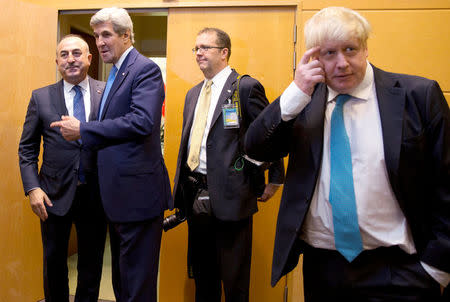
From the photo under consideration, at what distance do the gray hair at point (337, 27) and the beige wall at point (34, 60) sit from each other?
1465 millimetres

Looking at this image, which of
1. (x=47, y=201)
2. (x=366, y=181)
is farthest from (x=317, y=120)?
(x=47, y=201)

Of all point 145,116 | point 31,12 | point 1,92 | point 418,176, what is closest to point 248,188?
point 145,116

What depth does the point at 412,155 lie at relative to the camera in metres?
0.98

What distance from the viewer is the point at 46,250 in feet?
6.75

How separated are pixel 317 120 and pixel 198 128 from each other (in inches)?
40.8

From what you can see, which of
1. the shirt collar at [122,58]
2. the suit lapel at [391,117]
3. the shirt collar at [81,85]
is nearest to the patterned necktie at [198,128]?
the shirt collar at [122,58]

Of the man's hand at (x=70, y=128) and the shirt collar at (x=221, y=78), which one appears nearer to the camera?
the man's hand at (x=70, y=128)

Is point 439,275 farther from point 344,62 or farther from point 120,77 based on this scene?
point 120,77

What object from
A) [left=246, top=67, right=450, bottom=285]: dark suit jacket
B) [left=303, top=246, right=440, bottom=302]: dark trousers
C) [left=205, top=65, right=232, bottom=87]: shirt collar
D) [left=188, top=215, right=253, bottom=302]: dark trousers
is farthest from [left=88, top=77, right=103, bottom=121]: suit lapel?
[left=303, top=246, right=440, bottom=302]: dark trousers

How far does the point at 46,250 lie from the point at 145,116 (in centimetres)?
110

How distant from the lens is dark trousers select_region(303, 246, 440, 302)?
0.99 meters

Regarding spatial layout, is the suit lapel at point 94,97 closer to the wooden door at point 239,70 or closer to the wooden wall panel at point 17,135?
the wooden door at point 239,70

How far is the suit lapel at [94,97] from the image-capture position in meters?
2.13

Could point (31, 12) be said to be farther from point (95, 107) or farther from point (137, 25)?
point (137, 25)
